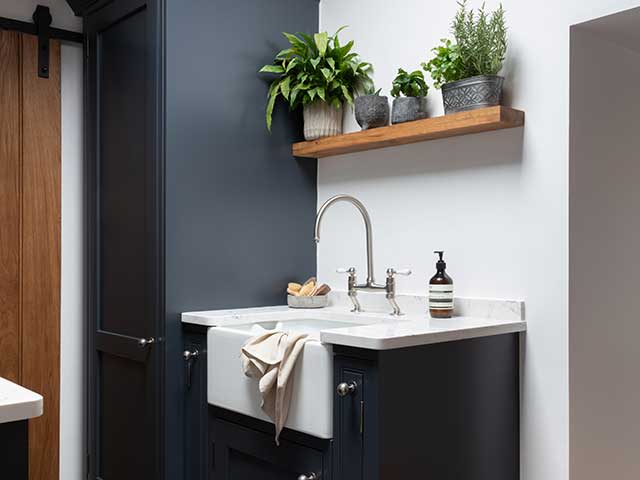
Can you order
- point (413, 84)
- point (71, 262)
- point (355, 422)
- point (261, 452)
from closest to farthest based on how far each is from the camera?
point (355, 422) → point (261, 452) → point (413, 84) → point (71, 262)

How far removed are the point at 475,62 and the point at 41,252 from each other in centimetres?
182

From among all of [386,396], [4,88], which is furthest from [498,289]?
[4,88]

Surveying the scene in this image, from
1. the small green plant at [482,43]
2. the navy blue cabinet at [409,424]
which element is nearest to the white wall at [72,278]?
the navy blue cabinet at [409,424]

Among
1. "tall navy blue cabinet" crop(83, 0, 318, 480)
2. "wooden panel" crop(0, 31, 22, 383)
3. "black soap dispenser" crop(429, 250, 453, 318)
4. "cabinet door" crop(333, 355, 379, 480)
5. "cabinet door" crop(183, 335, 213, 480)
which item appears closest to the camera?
"cabinet door" crop(333, 355, 379, 480)

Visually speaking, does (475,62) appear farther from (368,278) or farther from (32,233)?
(32,233)

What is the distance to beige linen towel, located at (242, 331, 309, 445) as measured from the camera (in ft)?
6.17

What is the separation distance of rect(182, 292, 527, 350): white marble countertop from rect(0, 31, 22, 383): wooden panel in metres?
0.82

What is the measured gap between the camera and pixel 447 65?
220cm

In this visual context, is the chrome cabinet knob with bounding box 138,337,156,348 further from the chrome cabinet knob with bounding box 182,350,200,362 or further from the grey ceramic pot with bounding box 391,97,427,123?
the grey ceramic pot with bounding box 391,97,427,123

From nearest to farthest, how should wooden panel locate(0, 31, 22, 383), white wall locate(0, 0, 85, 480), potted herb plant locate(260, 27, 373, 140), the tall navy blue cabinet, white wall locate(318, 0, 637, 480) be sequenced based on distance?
white wall locate(318, 0, 637, 480) < the tall navy blue cabinet < potted herb plant locate(260, 27, 373, 140) < wooden panel locate(0, 31, 22, 383) < white wall locate(0, 0, 85, 480)

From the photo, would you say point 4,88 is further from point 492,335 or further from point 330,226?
point 492,335

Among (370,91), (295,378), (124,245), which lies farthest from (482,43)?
(124,245)

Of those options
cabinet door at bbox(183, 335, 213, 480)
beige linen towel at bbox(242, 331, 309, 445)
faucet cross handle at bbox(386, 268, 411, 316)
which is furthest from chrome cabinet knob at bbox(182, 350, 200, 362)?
faucet cross handle at bbox(386, 268, 411, 316)

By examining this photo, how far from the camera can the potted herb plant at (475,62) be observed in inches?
82.5
